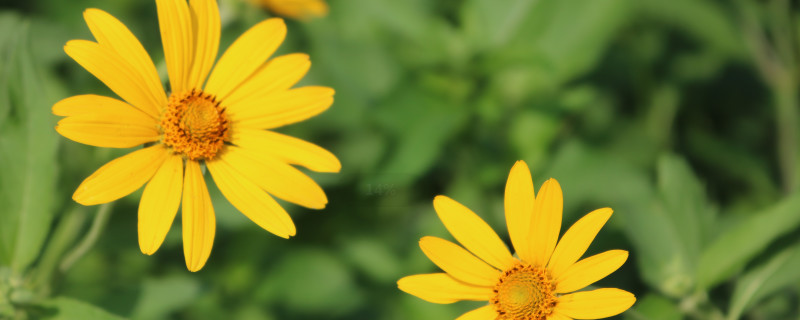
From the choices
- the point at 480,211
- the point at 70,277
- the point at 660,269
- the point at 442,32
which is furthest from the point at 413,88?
the point at 70,277

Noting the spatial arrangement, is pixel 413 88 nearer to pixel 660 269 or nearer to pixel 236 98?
pixel 236 98

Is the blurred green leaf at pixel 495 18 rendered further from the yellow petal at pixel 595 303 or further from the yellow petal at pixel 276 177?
the yellow petal at pixel 595 303

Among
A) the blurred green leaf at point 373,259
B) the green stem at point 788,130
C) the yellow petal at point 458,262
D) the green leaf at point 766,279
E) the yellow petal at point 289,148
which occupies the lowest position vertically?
the yellow petal at point 458,262

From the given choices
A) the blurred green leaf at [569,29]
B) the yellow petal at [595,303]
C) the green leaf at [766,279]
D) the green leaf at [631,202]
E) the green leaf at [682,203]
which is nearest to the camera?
the yellow petal at [595,303]

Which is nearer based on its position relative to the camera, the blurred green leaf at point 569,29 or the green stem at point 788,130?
the blurred green leaf at point 569,29

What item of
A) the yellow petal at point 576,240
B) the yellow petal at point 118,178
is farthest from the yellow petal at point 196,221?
the yellow petal at point 576,240
